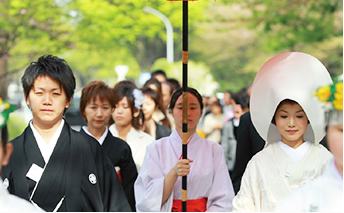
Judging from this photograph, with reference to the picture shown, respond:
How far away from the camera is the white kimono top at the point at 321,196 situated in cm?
225

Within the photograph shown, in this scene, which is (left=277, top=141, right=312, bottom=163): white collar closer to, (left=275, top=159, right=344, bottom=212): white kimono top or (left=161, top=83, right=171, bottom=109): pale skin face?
(left=275, top=159, right=344, bottom=212): white kimono top

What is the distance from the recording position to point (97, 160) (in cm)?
343

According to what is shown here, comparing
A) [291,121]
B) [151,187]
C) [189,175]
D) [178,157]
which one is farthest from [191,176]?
[291,121]

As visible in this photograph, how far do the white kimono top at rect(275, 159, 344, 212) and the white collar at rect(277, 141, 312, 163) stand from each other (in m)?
0.74

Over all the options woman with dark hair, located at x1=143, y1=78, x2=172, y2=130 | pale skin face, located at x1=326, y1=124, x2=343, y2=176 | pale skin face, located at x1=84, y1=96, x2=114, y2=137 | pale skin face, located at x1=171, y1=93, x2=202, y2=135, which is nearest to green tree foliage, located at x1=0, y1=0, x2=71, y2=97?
woman with dark hair, located at x1=143, y1=78, x2=172, y2=130

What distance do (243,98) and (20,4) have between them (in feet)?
19.8

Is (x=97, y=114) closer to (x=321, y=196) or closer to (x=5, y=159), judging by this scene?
(x=5, y=159)

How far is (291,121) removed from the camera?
3.04m

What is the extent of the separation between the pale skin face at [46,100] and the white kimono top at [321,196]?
5.16 ft

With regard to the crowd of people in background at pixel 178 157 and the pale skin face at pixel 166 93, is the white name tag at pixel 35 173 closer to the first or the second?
the crowd of people in background at pixel 178 157

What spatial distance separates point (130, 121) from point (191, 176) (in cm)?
156

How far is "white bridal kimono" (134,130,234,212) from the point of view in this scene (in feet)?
12.0

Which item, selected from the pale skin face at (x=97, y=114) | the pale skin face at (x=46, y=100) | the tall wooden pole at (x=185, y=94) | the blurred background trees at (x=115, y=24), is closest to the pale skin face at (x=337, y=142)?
the tall wooden pole at (x=185, y=94)

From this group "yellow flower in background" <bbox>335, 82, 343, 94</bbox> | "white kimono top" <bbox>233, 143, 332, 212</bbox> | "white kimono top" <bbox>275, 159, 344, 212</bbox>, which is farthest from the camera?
→ "white kimono top" <bbox>233, 143, 332, 212</bbox>
